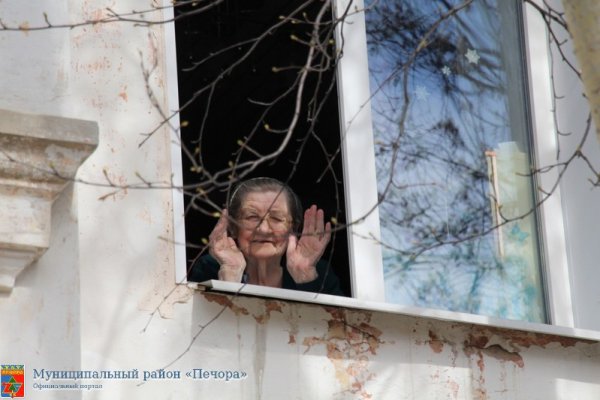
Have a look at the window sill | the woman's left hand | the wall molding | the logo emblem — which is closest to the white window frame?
the window sill

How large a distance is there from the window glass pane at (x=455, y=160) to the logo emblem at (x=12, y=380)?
6.88 ft

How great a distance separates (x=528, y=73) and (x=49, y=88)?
3.00m

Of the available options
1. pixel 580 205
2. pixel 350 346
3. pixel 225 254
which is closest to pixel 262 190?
pixel 225 254

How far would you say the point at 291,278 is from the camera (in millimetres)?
6828

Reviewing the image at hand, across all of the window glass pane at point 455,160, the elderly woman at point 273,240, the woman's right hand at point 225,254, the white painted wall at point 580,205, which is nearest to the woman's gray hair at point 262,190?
the elderly woman at point 273,240

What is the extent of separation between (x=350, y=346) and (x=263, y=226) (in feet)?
2.35

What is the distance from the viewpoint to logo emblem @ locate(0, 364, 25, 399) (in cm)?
546

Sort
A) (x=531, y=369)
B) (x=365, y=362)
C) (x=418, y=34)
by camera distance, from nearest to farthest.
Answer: (x=365, y=362) < (x=531, y=369) < (x=418, y=34)

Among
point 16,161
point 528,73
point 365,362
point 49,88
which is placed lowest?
point 365,362

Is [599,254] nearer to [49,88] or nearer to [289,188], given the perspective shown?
[289,188]

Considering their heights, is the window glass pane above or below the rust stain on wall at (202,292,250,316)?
above

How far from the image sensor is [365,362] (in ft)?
21.6

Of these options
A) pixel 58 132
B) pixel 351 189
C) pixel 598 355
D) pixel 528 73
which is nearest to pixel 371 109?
pixel 351 189

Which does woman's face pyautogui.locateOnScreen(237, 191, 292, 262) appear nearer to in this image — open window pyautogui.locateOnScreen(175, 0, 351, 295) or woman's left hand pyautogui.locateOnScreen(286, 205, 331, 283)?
woman's left hand pyautogui.locateOnScreen(286, 205, 331, 283)
